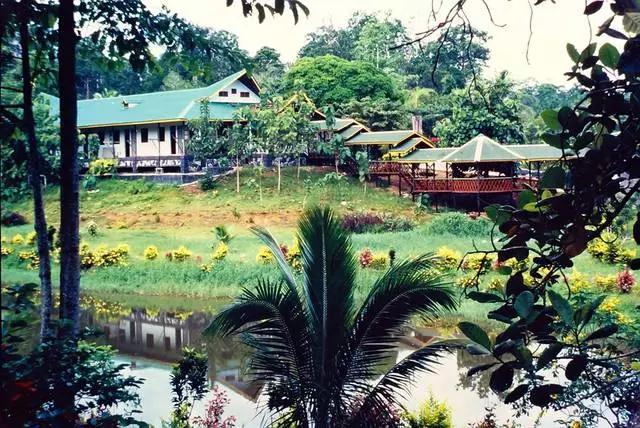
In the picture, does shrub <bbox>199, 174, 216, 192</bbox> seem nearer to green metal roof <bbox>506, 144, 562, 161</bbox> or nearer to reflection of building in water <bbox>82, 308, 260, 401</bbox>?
reflection of building in water <bbox>82, 308, 260, 401</bbox>

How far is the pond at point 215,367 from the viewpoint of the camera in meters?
4.20

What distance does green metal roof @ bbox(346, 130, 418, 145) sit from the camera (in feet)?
29.8

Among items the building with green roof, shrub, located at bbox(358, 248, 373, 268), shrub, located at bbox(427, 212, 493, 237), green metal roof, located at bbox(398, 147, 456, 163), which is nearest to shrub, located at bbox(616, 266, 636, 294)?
shrub, located at bbox(427, 212, 493, 237)

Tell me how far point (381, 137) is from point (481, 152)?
161 cm

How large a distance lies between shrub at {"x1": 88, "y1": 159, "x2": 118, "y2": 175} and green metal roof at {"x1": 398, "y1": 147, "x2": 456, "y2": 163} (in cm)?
471

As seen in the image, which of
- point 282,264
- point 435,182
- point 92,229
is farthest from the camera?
point 92,229

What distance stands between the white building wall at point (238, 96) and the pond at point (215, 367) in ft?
15.7

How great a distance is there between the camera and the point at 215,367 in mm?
5234

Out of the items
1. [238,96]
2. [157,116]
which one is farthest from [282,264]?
[238,96]

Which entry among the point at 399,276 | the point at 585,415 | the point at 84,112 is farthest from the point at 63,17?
the point at 84,112

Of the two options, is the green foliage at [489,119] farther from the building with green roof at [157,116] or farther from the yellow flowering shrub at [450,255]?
the building with green roof at [157,116]

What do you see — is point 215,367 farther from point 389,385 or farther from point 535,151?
point 535,151

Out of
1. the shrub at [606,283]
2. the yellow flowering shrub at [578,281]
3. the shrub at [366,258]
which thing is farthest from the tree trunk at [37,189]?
the shrub at [606,283]

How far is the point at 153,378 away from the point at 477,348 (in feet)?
14.7
